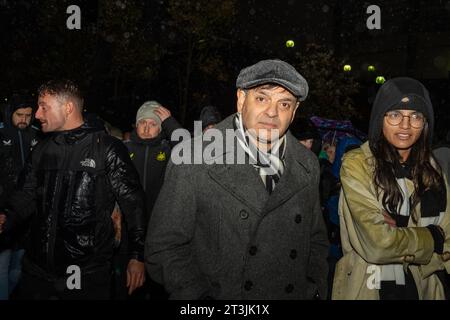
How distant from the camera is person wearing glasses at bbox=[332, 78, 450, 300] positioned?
303 centimetres

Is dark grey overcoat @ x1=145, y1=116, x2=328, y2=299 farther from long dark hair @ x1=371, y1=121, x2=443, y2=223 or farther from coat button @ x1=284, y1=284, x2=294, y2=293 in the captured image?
long dark hair @ x1=371, y1=121, x2=443, y2=223

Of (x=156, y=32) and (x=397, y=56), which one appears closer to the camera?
(x=156, y=32)

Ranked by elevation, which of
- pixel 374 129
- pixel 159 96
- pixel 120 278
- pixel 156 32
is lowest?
pixel 120 278

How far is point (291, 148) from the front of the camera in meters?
3.23

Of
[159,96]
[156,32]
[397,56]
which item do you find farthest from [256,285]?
[397,56]

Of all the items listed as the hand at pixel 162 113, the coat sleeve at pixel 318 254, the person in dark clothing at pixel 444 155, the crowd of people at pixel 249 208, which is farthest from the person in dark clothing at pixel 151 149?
the coat sleeve at pixel 318 254

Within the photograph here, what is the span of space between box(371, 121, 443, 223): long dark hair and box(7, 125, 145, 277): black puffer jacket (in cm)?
194

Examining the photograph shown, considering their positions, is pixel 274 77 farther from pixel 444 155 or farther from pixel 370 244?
pixel 444 155

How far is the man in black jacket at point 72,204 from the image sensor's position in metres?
3.69

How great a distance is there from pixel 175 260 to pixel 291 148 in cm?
112

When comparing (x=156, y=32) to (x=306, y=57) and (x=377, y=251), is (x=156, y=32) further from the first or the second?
(x=377, y=251)

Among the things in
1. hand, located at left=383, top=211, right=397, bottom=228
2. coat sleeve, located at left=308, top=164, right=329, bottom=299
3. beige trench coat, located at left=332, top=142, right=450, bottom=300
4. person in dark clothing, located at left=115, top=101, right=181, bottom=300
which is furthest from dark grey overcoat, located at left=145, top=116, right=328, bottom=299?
person in dark clothing, located at left=115, top=101, right=181, bottom=300

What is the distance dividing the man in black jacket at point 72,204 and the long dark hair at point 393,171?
1938mm
